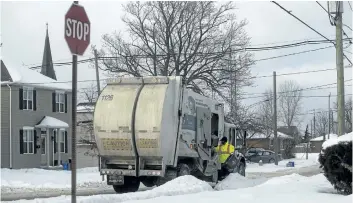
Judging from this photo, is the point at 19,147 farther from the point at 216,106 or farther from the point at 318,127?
the point at 318,127

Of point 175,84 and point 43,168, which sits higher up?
point 175,84

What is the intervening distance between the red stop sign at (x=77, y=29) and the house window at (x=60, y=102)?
34.8 metres

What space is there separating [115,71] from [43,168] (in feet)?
30.0

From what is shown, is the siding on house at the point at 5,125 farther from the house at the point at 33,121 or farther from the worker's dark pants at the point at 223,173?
the worker's dark pants at the point at 223,173

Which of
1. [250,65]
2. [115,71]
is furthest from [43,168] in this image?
[250,65]

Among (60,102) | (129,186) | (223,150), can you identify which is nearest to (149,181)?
(129,186)

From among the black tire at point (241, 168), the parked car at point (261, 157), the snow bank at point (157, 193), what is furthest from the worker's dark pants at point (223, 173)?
the parked car at point (261, 157)

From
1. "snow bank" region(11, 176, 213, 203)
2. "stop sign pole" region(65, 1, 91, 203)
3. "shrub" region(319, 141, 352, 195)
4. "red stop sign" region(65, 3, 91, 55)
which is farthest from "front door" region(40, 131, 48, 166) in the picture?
"red stop sign" region(65, 3, 91, 55)

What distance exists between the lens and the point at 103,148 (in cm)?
1630

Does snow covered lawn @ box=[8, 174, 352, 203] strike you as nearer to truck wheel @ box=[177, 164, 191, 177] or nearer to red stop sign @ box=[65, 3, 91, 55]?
truck wheel @ box=[177, 164, 191, 177]

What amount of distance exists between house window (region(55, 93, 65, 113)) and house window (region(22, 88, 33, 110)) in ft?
10.3

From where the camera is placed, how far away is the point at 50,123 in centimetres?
3831

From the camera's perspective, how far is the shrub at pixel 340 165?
477 inches

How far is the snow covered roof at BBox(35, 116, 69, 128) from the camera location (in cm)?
3785
